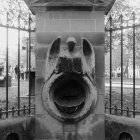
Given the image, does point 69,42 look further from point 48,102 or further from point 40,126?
point 40,126

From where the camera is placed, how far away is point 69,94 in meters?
4.22

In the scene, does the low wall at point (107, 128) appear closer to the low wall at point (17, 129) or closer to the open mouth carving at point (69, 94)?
the low wall at point (17, 129)

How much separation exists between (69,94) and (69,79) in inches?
14.0

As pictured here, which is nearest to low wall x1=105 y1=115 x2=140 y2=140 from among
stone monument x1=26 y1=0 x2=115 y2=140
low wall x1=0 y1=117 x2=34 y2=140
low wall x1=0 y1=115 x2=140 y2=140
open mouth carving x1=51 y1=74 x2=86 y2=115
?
low wall x1=0 y1=115 x2=140 y2=140

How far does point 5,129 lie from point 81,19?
8.42 feet

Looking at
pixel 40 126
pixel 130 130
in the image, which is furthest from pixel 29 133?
pixel 130 130

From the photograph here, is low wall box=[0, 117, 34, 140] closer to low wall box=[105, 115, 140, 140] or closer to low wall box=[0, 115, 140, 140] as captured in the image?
low wall box=[0, 115, 140, 140]

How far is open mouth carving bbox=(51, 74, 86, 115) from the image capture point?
397 cm

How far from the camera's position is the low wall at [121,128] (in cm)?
413

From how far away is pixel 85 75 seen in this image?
398 centimetres

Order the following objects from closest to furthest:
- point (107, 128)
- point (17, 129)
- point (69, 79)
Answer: point (69, 79)
point (17, 129)
point (107, 128)

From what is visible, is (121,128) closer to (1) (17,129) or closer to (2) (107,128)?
(2) (107,128)

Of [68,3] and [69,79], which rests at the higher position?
[68,3]

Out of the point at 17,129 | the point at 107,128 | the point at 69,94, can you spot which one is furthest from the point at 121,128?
the point at 17,129
